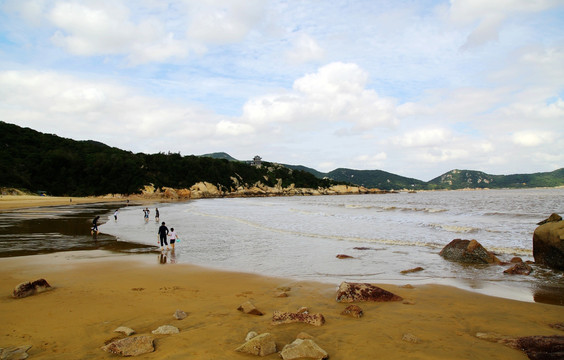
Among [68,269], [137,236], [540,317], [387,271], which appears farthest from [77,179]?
[540,317]

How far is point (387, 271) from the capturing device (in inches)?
464

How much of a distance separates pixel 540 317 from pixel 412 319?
9.60ft

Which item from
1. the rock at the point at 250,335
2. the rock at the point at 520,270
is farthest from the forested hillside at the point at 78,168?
the rock at the point at 520,270

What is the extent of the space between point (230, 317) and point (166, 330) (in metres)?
1.44

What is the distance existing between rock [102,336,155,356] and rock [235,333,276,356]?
151 cm

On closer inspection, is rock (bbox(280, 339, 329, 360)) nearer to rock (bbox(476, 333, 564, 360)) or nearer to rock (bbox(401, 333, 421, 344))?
rock (bbox(401, 333, 421, 344))

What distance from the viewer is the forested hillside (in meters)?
70.4

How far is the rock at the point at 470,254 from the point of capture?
13.0m

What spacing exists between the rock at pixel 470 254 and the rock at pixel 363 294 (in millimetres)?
6845

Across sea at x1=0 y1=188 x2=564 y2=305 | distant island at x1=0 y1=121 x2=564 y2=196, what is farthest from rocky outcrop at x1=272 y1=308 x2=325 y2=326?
distant island at x1=0 y1=121 x2=564 y2=196

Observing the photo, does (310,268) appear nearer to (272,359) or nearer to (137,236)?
(272,359)

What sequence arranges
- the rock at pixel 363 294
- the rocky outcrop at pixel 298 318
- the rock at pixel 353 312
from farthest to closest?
the rock at pixel 363 294 < the rock at pixel 353 312 < the rocky outcrop at pixel 298 318

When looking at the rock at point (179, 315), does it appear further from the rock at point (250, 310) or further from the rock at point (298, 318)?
the rock at point (298, 318)

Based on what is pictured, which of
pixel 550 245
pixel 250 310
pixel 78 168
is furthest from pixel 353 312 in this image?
pixel 78 168
